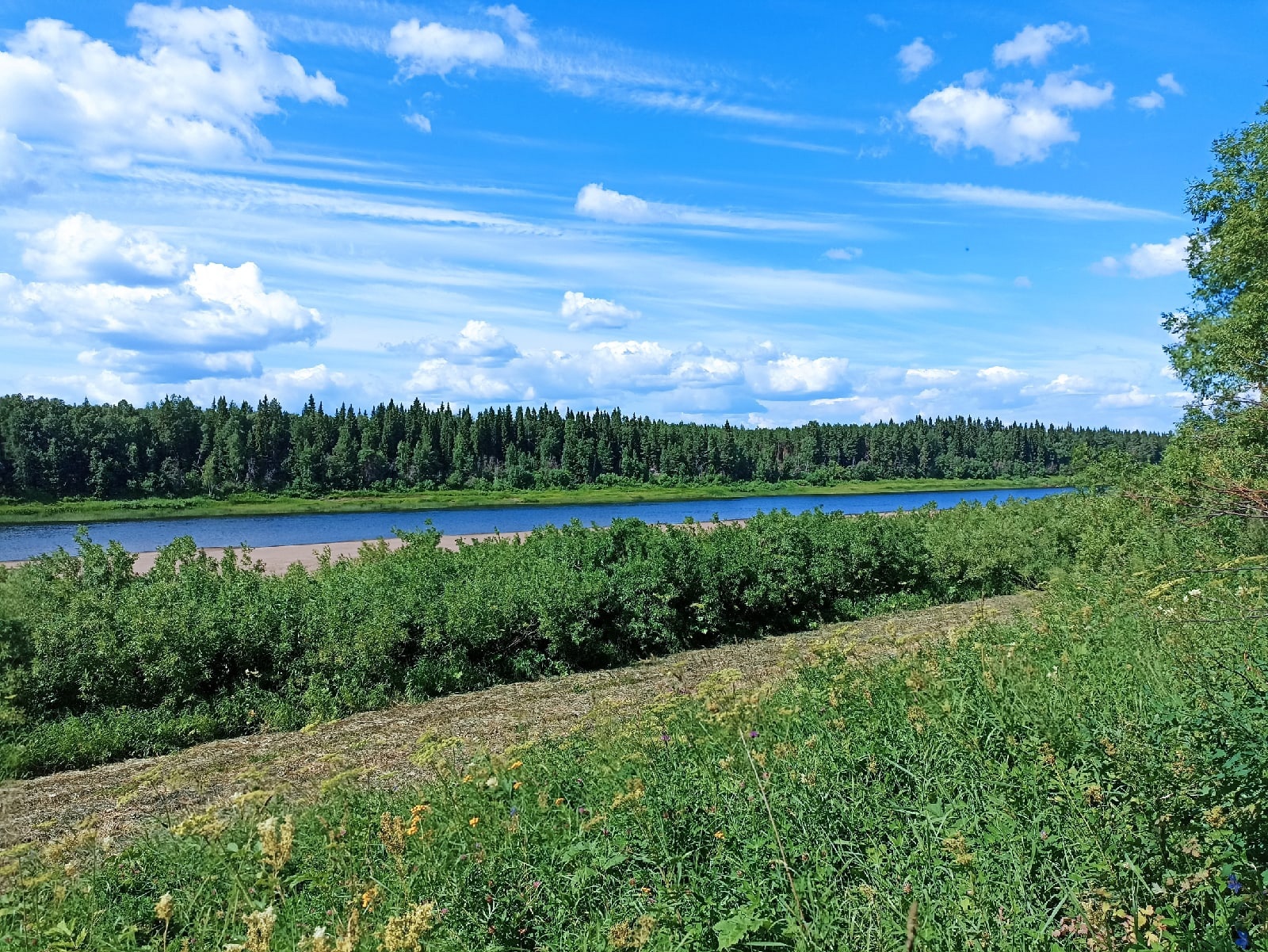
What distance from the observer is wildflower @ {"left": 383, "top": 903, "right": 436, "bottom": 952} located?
271cm

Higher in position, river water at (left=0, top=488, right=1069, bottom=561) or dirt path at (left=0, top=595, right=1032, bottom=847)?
dirt path at (left=0, top=595, right=1032, bottom=847)

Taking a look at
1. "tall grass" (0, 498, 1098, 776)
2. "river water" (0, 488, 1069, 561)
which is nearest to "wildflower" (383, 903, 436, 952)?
"tall grass" (0, 498, 1098, 776)

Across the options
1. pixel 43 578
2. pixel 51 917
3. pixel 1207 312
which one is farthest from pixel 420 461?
pixel 51 917

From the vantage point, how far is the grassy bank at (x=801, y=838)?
283cm

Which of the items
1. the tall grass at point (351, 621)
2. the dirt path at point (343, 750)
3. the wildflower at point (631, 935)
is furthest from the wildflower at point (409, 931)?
the tall grass at point (351, 621)

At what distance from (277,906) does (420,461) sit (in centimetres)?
10456

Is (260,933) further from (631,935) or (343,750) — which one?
(343,750)

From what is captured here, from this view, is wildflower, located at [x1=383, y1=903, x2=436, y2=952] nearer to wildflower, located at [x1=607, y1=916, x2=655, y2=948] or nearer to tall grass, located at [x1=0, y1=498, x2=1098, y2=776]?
wildflower, located at [x1=607, y1=916, x2=655, y2=948]

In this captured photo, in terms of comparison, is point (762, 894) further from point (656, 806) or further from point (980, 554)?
point (980, 554)

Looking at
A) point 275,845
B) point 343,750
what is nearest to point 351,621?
point 343,750

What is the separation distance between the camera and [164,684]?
29.3 ft

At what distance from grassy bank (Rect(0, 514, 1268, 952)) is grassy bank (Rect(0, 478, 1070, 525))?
197 ft

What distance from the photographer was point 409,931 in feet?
9.02

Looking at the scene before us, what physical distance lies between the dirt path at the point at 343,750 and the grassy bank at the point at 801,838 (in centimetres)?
84
